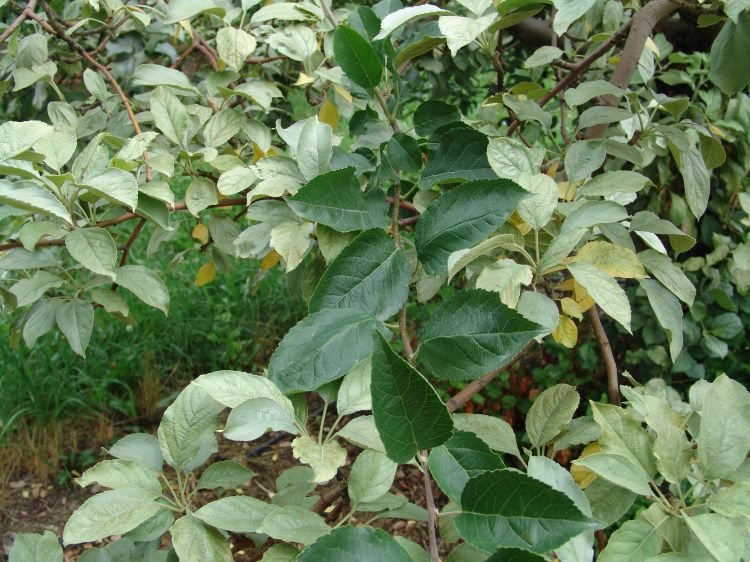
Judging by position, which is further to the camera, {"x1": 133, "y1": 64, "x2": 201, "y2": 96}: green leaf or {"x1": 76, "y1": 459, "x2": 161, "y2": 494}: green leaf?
{"x1": 133, "y1": 64, "x2": 201, "y2": 96}: green leaf

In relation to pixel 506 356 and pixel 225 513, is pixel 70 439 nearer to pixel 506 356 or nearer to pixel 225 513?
pixel 225 513

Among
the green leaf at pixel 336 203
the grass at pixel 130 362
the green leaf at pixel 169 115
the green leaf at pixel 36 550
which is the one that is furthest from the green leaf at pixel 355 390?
the grass at pixel 130 362

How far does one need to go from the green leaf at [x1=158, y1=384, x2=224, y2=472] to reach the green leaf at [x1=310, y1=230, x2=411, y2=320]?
0.50 feet

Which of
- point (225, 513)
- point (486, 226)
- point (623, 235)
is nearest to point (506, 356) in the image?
point (486, 226)

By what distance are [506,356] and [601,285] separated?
200mm

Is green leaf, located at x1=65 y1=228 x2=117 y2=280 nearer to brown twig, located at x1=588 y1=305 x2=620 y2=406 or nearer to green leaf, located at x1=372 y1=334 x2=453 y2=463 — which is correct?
green leaf, located at x1=372 y1=334 x2=453 y2=463

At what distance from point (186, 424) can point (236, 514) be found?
109 millimetres

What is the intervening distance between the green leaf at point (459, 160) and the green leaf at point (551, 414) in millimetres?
257

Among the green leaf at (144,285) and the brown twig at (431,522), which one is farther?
the green leaf at (144,285)

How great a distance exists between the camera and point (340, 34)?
2.31ft

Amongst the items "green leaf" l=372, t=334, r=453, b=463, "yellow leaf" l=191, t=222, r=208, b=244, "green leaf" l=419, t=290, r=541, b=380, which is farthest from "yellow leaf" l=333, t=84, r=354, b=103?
"green leaf" l=372, t=334, r=453, b=463

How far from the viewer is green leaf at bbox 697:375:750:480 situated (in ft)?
2.17

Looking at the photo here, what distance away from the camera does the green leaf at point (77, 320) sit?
104 centimetres

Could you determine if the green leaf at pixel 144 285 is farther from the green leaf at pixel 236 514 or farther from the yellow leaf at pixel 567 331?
the yellow leaf at pixel 567 331
